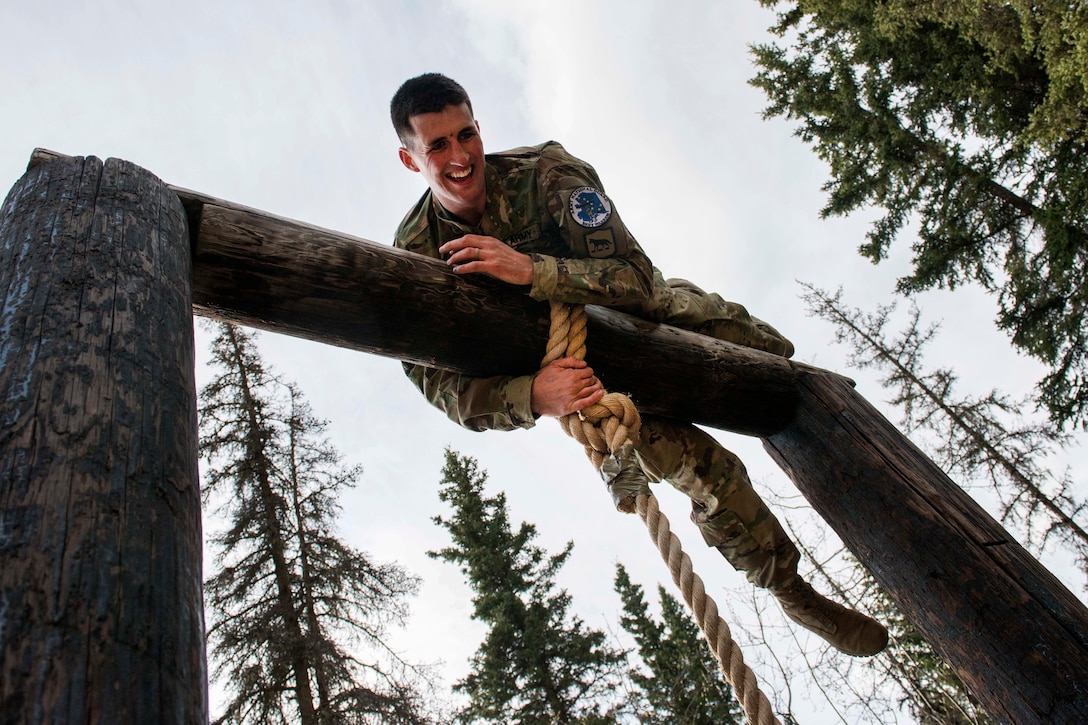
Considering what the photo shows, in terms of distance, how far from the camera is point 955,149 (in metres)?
8.23

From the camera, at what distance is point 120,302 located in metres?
1.21

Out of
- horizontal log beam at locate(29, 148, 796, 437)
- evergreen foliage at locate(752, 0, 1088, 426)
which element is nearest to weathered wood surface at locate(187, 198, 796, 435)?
horizontal log beam at locate(29, 148, 796, 437)

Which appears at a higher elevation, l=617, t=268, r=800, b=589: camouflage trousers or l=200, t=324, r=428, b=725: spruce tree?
l=200, t=324, r=428, b=725: spruce tree

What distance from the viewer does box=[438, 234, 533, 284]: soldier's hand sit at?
206 centimetres

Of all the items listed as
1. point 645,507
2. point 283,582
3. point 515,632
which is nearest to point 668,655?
point 515,632

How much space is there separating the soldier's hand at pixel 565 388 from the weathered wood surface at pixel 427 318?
158 millimetres

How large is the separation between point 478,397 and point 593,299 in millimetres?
522

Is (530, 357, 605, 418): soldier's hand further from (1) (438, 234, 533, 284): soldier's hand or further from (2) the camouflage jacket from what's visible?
(1) (438, 234, 533, 284): soldier's hand

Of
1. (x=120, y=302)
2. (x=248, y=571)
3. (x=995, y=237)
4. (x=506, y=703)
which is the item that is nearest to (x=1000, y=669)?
(x=120, y=302)

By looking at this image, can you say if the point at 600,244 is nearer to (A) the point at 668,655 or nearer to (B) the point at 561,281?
(B) the point at 561,281

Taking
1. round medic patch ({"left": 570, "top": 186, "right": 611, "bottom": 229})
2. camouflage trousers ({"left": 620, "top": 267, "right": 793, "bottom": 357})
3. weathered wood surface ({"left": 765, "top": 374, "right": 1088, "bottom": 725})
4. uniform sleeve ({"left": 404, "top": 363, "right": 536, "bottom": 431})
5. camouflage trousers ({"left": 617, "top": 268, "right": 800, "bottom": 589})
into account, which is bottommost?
weathered wood surface ({"left": 765, "top": 374, "right": 1088, "bottom": 725})

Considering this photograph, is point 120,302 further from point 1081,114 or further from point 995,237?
point 995,237

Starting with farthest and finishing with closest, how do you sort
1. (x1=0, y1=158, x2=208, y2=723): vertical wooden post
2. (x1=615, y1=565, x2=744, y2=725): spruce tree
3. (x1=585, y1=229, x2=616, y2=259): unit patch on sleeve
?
(x1=615, y1=565, x2=744, y2=725): spruce tree → (x1=585, y1=229, x2=616, y2=259): unit patch on sleeve → (x1=0, y1=158, x2=208, y2=723): vertical wooden post

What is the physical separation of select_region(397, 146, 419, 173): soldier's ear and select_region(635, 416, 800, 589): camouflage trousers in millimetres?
1371
